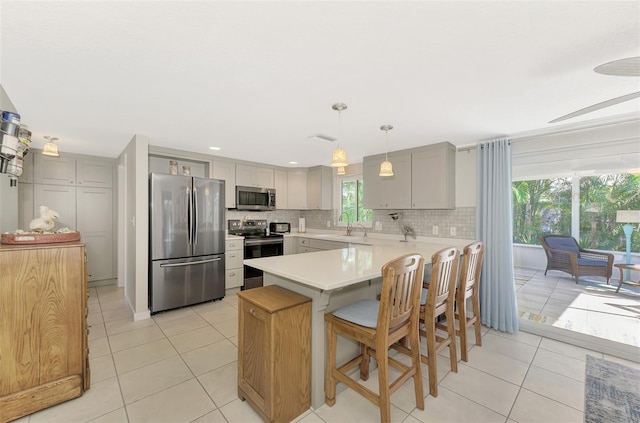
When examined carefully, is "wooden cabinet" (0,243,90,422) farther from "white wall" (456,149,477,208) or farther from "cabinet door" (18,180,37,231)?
"white wall" (456,149,477,208)

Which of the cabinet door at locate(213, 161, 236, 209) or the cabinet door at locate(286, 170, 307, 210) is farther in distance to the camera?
the cabinet door at locate(286, 170, 307, 210)

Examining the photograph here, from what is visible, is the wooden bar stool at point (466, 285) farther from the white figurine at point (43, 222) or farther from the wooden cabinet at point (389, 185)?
the white figurine at point (43, 222)

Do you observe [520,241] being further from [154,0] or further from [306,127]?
[154,0]

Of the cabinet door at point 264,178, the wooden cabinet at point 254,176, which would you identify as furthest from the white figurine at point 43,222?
the cabinet door at point 264,178

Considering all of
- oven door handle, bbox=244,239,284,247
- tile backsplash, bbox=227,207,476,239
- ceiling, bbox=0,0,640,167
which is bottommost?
oven door handle, bbox=244,239,284,247

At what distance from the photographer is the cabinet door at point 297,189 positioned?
554 centimetres

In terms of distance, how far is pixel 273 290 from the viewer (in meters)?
2.00

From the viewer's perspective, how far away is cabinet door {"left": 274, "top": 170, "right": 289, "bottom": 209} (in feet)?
17.6

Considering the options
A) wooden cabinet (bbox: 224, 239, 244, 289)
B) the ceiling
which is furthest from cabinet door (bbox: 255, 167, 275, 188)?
the ceiling

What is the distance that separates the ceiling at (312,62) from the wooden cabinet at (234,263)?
211 centimetres

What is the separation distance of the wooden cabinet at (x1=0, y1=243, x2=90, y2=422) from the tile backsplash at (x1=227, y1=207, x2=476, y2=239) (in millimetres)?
2957

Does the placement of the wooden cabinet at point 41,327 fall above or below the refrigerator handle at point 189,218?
below

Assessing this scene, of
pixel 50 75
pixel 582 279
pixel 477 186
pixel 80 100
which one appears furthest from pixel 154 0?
pixel 582 279

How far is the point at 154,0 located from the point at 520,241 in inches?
159
